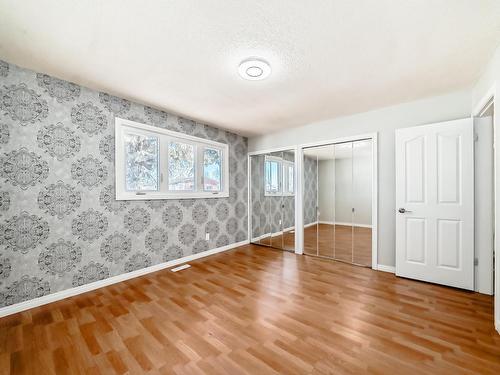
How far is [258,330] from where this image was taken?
1922 mm

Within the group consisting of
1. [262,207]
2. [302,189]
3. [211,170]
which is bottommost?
[262,207]

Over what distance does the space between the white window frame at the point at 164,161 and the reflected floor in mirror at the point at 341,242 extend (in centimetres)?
196

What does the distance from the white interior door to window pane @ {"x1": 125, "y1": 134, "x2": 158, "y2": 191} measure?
3627 millimetres

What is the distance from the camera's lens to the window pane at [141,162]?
316 centimetres

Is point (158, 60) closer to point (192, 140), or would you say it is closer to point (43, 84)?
point (43, 84)

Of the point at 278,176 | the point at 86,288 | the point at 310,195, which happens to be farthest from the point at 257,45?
the point at 86,288

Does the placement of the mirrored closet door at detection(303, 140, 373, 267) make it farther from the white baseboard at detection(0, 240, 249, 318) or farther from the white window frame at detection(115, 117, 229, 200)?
the white baseboard at detection(0, 240, 249, 318)

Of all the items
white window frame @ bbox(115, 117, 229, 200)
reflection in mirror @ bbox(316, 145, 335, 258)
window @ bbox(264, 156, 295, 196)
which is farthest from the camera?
window @ bbox(264, 156, 295, 196)

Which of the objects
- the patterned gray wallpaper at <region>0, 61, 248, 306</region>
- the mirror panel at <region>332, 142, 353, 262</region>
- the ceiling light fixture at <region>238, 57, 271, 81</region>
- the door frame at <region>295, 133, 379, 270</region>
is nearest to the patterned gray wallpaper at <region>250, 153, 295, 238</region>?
the door frame at <region>295, 133, 379, 270</region>

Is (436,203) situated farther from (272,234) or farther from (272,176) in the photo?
(272,234)

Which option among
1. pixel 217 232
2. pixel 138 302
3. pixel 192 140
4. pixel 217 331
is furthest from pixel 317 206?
pixel 138 302

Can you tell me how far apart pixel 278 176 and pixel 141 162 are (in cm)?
272

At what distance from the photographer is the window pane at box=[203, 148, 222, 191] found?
4.24 meters

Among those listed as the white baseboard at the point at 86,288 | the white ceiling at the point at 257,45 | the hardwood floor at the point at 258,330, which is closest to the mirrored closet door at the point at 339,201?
the hardwood floor at the point at 258,330
